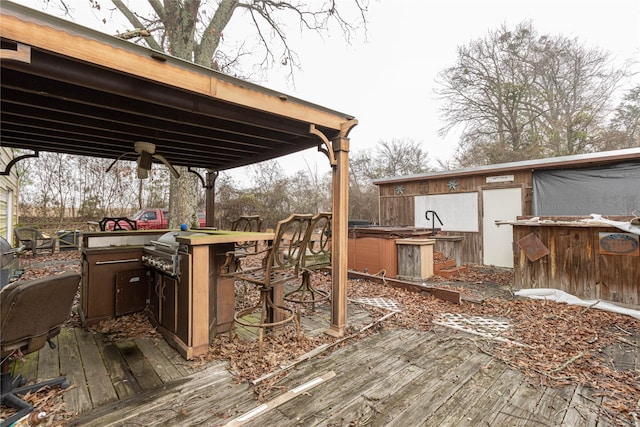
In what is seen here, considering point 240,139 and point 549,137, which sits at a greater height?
point 549,137

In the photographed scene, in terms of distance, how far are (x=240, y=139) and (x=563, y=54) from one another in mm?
15397

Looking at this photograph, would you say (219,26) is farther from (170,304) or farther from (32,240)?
(32,240)

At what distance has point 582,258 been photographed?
4336 millimetres

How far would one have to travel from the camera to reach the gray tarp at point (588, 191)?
18.5 ft

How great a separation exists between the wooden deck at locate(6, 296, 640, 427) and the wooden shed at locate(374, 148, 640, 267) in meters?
4.63

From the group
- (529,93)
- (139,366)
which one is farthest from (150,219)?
(529,93)

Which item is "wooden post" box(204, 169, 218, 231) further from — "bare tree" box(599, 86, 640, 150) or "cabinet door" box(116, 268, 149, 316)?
"bare tree" box(599, 86, 640, 150)

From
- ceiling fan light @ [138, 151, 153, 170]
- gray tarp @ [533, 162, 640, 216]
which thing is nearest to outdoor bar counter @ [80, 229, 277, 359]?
ceiling fan light @ [138, 151, 153, 170]

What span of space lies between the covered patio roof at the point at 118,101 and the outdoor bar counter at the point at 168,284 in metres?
1.19

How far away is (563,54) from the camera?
12.3m

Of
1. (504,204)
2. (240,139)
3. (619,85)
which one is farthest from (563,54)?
(240,139)

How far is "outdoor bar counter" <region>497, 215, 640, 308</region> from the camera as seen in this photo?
156 inches

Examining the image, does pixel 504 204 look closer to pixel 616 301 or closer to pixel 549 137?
pixel 616 301

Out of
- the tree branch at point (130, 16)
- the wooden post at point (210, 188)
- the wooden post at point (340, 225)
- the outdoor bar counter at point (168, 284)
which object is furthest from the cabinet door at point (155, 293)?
the tree branch at point (130, 16)
